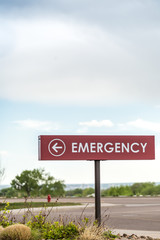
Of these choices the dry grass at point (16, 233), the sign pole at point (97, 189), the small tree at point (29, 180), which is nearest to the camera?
the dry grass at point (16, 233)

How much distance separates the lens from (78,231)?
11.3 metres

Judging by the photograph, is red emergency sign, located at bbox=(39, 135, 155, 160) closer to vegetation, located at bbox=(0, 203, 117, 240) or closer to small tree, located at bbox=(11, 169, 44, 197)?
vegetation, located at bbox=(0, 203, 117, 240)

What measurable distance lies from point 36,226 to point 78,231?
4.08 ft

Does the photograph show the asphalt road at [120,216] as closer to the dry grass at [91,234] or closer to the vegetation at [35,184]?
the dry grass at [91,234]

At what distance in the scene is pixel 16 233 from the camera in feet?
33.6

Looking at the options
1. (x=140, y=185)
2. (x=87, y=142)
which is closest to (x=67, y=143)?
(x=87, y=142)

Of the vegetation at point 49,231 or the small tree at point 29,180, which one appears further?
the small tree at point 29,180

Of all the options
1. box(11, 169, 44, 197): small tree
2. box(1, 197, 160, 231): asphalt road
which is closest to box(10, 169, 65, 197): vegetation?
box(11, 169, 44, 197): small tree

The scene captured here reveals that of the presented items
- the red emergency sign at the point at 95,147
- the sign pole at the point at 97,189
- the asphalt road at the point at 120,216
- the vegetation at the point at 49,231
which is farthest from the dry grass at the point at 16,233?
the sign pole at the point at 97,189

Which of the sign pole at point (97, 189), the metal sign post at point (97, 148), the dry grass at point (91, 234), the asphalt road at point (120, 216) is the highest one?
the metal sign post at point (97, 148)

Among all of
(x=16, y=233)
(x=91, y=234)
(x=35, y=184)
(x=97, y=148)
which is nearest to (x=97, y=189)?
(x=97, y=148)

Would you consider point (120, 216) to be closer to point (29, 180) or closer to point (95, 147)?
point (95, 147)

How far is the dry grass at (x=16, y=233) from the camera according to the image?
33.5 feet

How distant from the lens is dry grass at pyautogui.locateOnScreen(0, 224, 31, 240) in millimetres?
10211
